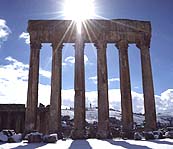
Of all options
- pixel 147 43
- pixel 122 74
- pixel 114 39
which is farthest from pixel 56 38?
pixel 147 43

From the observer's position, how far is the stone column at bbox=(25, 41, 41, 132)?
945 inches

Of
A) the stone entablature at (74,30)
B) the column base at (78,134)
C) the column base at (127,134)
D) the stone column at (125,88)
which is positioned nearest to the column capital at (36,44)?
the stone entablature at (74,30)

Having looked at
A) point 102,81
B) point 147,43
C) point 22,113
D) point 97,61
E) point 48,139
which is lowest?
point 48,139

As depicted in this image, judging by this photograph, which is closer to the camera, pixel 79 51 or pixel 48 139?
pixel 48 139

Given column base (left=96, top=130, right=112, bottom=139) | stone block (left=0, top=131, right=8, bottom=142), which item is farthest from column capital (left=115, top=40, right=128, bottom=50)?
stone block (left=0, top=131, right=8, bottom=142)

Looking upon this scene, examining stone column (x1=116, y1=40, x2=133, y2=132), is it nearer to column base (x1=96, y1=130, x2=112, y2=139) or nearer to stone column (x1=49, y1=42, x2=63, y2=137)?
column base (x1=96, y1=130, x2=112, y2=139)

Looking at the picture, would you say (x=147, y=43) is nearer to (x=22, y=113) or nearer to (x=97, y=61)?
(x=97, y=61)

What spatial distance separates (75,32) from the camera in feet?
86.8

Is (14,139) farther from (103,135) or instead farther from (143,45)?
(143,45)

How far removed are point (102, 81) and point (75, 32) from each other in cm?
582

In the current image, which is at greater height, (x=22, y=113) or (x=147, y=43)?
(x=147, y=43)

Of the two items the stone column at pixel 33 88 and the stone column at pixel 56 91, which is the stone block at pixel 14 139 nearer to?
the stone column at pixel 33 88

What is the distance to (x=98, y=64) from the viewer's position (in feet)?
83.1

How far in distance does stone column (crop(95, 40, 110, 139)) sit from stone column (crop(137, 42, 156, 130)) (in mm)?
3906
